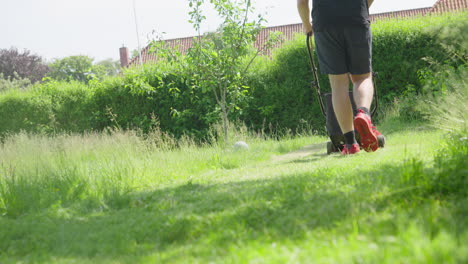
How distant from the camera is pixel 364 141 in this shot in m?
4.06

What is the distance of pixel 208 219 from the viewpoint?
2633mm

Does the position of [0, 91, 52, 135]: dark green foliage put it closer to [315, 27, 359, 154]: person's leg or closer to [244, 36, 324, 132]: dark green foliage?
[244, 36, 324, 132]: dark green foliage

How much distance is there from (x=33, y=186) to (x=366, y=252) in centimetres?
377

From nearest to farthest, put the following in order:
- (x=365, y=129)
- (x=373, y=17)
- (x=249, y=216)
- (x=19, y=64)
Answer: (x=249, y=216) → (x=365, y=129) → (x=373, y=17) → (x=19, y=64)

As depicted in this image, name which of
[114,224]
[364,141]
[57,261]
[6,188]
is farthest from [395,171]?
[6,188]

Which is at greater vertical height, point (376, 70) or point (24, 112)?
point (376, 70)

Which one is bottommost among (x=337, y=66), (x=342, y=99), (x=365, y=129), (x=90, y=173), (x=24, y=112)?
(x=90, y=173)

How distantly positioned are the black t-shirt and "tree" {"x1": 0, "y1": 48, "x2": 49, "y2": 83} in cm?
4132

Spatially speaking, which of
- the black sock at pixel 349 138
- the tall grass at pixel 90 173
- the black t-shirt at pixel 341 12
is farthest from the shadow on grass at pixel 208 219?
the black t-shirt at pixel 341 12

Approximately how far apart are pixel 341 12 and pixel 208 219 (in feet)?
8.40

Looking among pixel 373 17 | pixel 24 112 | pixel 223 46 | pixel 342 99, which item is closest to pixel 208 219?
pixel 342 99

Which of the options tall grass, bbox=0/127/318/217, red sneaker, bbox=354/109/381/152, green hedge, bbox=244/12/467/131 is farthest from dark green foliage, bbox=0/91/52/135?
red sneaker, bbox=354/109/381/152

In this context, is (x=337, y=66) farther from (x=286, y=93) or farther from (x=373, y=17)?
(x=373, y=17)

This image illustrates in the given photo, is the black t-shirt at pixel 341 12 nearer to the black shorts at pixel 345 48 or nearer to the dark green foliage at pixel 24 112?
the black shorts at pixel 345 48
